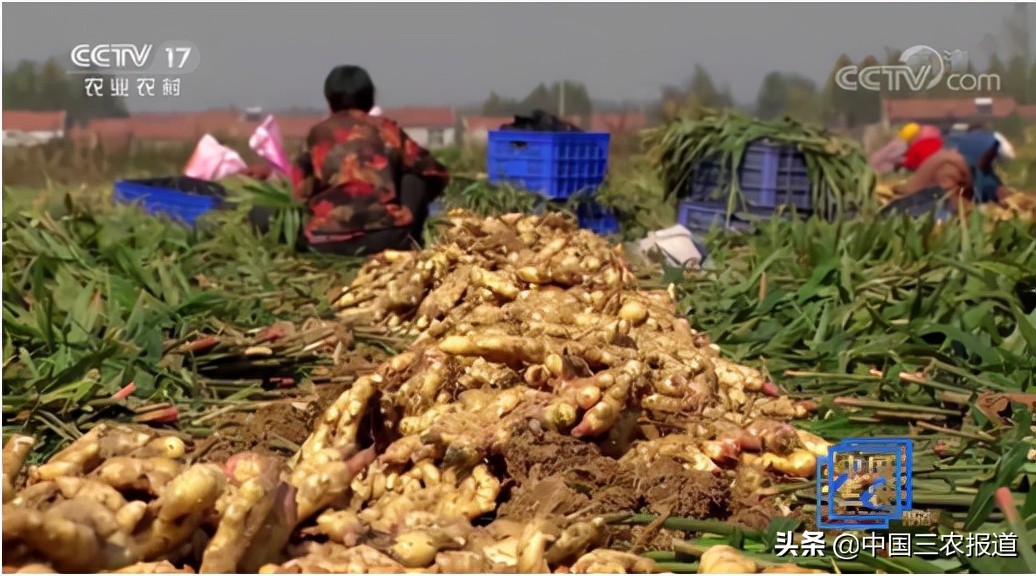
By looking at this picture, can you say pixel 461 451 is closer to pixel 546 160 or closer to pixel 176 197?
pixel 546 160

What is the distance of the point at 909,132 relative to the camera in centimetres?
1290

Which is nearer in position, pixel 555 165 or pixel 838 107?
pixel 555 165

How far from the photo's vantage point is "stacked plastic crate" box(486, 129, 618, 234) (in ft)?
25.3

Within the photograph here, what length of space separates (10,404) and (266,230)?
3127 millimetres

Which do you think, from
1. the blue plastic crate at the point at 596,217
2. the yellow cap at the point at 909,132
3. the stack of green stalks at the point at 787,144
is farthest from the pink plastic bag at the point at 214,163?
the yellow cap at the point at 909,132

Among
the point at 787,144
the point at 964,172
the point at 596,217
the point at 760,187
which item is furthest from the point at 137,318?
the point at 964,172

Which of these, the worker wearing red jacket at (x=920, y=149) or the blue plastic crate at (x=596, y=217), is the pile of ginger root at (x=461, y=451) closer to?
the blue plastic crate at (x=596, y=217)

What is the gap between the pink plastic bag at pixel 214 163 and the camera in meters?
10.3

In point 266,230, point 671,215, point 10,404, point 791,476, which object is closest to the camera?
point 791,476

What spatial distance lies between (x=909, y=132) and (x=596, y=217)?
614cm

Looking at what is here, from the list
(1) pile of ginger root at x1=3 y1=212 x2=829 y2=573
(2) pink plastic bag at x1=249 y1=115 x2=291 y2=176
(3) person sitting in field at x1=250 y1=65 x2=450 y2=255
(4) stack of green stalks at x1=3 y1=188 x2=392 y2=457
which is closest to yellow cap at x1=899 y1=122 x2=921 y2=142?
(2) pink plastic bag at x1=249 y1=115 x2=291 y2=176

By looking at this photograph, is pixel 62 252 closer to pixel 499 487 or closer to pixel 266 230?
pixel 266 230

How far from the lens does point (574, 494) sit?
3031mm

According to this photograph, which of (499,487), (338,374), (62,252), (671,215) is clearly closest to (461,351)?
(499,487)
